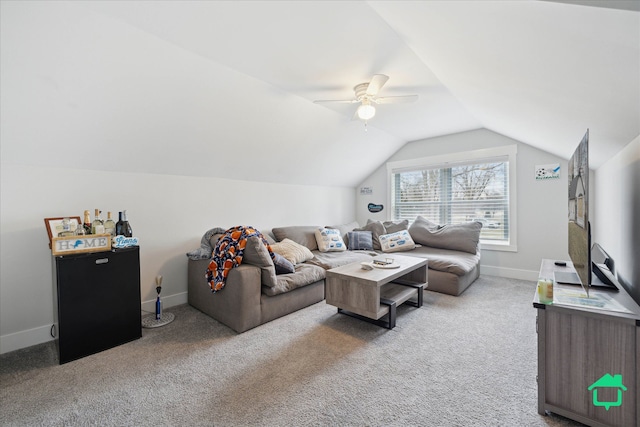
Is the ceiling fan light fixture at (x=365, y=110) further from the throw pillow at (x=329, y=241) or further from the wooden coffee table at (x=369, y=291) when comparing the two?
the throw pillow at (x=329, y=241)

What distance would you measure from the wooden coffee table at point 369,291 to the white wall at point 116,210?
186cm


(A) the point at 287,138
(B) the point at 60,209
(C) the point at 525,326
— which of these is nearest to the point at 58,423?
(B) the point at 60,209

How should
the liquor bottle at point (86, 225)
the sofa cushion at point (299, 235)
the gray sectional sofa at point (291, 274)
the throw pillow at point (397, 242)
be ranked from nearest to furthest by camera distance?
the liquor bottle at point (86, 225)
the gray sectional sofa at point (291, 274)
the sofa cushion at point (299, 235)
the throw pillow at point (397, 242)

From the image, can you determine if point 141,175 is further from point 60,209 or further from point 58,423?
point 58,423

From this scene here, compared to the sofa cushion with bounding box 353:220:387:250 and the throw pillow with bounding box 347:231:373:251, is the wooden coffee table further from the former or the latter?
the sofa cushion with bounding box 353:220:387:250

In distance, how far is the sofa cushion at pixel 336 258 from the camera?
3.42 metres

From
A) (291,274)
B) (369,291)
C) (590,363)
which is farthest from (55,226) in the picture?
(590,363)

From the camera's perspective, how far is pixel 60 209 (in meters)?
2.44

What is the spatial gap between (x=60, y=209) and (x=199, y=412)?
7.40 feet

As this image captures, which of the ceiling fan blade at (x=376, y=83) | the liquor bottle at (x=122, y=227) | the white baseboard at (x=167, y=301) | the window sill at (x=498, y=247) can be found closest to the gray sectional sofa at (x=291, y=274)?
the white baseboard at (x=167, y=301)

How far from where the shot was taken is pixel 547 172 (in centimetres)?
385

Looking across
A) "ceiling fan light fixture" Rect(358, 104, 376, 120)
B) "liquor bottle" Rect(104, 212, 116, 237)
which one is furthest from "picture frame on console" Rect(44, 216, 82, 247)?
"ceiling fan light fixture" Rect(358, 104, 376, 120)

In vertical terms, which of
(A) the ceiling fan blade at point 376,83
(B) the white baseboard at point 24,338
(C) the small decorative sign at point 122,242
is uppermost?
(A) the ceiling fan blade at point 376,83

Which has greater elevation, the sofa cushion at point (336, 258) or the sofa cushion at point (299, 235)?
the sofa cushion at point (299, 235)
